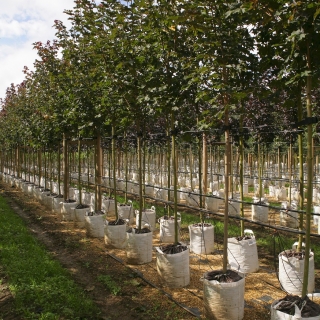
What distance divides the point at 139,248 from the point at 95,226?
2146 millimetres

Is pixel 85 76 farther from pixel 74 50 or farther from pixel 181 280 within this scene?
pixel 181 280

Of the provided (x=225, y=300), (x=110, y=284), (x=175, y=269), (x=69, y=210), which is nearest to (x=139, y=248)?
(x=110, y=284)

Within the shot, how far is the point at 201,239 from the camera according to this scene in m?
6.38

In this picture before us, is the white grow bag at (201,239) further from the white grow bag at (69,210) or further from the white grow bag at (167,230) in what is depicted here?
the white grow bag at (69,210)

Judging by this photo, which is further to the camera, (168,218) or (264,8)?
(168,218)

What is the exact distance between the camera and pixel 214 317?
12.7 feet

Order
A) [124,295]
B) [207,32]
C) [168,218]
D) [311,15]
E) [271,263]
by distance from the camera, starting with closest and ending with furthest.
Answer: [311,15] < [207,32] < [124,295] < [271,263] < [168,218]

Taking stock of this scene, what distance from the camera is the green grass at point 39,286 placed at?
13.5ft

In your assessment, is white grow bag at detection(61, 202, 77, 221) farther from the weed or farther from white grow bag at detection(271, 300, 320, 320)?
white grow bag at detection(271, 300, 320, 320)

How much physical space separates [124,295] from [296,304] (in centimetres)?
236

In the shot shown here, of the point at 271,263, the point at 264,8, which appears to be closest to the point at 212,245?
Answer: the point at 271,263

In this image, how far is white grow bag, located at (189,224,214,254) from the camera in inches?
252

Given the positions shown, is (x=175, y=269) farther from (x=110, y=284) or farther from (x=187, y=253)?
(x=110, y=284)

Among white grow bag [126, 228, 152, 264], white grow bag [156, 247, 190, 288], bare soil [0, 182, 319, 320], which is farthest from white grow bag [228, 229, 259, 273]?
white grow bag [126, 228, 152, 264]
